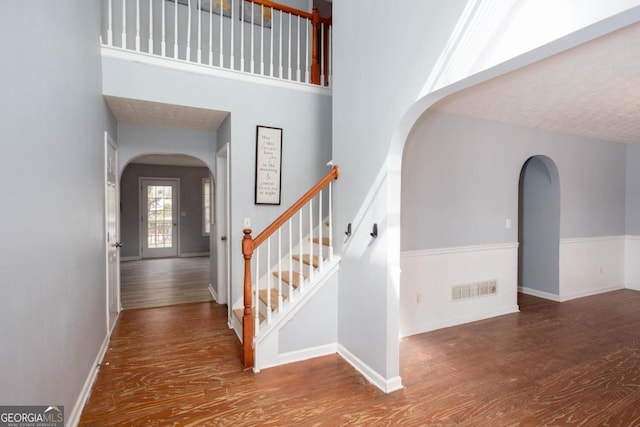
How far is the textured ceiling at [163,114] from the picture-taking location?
3309 millimetres

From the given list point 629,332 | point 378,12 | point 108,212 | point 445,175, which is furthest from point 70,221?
point 629,332

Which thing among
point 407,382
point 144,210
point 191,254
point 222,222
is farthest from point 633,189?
point 144,210

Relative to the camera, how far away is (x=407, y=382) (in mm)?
2539

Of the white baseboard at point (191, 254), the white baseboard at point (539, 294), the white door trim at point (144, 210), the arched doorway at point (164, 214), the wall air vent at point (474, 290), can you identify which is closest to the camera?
the wall air vent at point (474, 290)

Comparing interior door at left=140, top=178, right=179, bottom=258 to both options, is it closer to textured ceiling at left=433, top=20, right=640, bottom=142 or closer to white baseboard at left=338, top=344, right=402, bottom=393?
white baseboard at left=338, top=344, right=402, bottom=393

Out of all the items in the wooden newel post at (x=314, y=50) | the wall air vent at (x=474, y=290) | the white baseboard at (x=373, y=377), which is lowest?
the white baseboard at (x=373, y=377)

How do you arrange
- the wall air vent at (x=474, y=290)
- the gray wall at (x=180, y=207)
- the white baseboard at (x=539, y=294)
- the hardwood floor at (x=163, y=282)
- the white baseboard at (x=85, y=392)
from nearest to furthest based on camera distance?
the white baseboard at (x=85, y=392) < the wall air vent at (x=474, y=290) < the white baseboard at (x=539, y=294) < the hardwood floor at (x=163, y=282) < the gray wall at (x=180, y=207)

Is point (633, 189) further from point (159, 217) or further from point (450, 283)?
point (159, 217)

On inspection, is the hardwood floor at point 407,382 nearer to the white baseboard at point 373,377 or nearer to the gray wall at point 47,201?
the white baseboard at point 373,377

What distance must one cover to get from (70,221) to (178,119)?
219 cm

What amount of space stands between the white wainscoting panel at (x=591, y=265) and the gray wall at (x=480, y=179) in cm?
19

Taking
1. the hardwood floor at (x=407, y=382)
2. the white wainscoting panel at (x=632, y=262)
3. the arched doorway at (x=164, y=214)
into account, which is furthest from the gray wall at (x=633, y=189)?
the arched doorway at (x=164, y=214)

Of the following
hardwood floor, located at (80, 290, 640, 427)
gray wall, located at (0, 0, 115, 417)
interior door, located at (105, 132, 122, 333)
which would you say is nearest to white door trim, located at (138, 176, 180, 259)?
interior door, located at (105, 132, 122, 333)

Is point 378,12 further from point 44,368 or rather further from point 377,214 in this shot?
point 44,368
